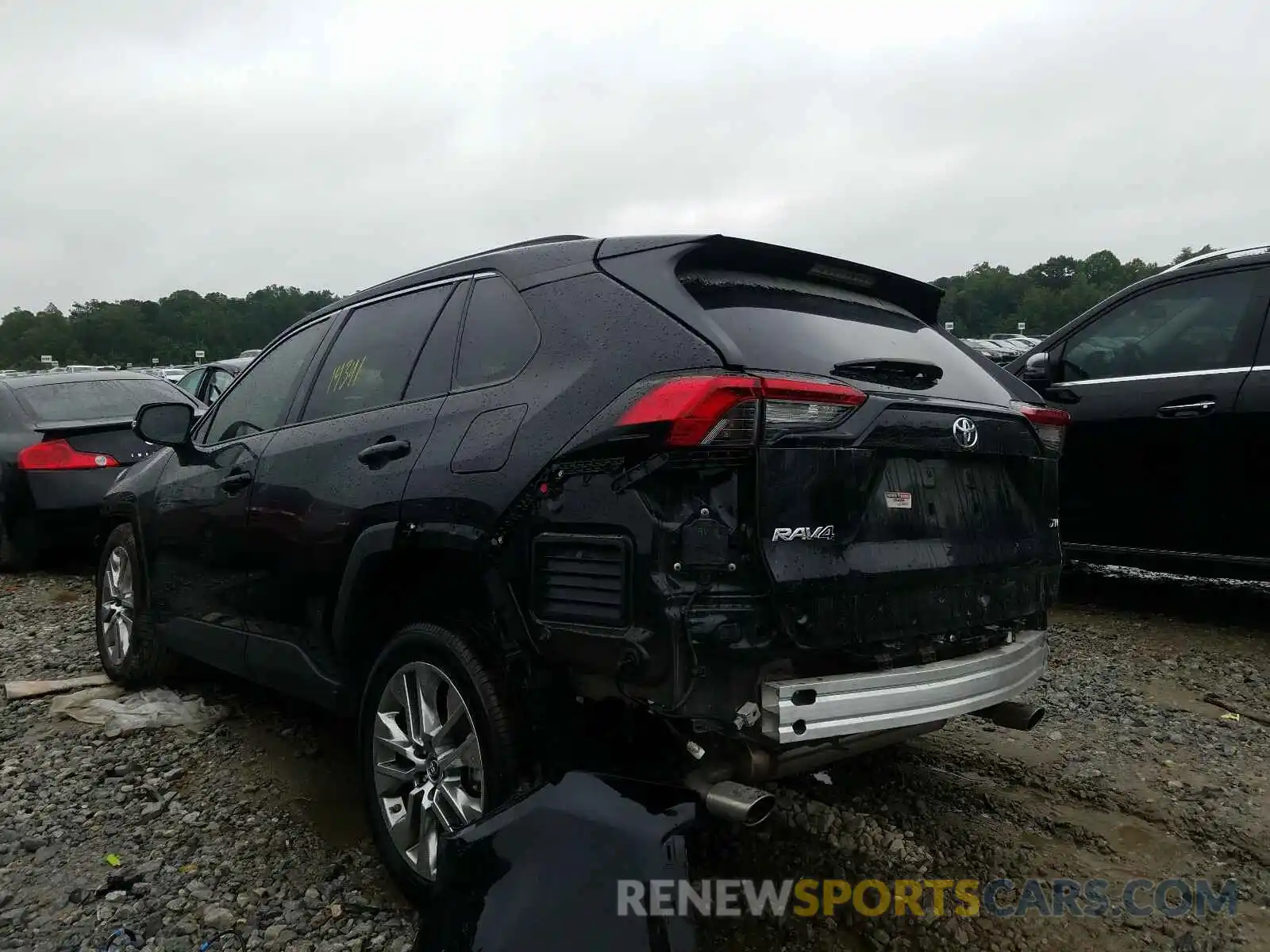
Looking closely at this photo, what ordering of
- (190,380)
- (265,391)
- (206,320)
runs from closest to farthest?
(265,391) → (190,380) → (206,320)

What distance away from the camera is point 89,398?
25.4 feet

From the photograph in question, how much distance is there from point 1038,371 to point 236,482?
435cm

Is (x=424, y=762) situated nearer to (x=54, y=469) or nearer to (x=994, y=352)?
(x=54, y=469)

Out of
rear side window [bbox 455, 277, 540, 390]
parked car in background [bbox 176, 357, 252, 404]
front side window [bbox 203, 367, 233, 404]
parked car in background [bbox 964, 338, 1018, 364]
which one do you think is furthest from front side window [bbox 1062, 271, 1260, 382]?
front side window [bbox 203, 367, 233, 404]

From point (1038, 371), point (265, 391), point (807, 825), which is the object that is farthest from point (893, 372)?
point (1038, 371)

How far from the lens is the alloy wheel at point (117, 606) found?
4.66m

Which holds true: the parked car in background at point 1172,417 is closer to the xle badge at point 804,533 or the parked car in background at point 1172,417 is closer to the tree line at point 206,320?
the xle badge at point 804,533

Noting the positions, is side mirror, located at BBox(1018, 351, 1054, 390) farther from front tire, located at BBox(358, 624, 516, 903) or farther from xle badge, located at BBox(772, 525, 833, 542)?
front tire, located at BBox(358, 624, 516, 903)

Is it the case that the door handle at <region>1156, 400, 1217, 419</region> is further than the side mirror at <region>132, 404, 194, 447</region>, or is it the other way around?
the door handle at <region>1156, 400, 1217, 419</region>

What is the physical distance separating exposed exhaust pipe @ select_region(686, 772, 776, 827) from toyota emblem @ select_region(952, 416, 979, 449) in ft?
3.56

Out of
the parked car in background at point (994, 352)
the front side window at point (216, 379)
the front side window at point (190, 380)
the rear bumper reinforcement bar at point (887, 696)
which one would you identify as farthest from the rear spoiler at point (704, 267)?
the front side window at point (190, 380)

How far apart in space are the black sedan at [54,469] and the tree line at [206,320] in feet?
170

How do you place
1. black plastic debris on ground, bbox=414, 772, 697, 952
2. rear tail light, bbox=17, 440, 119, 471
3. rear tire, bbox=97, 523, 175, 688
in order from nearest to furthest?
black plastic debris on ground, bbox=414, 772, 697, 952 < rear tire, bbox=97, 523, 175, 688 < rear tail light, bbox=17, 440, 119, 471

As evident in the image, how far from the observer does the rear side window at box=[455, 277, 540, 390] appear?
2729 mm
